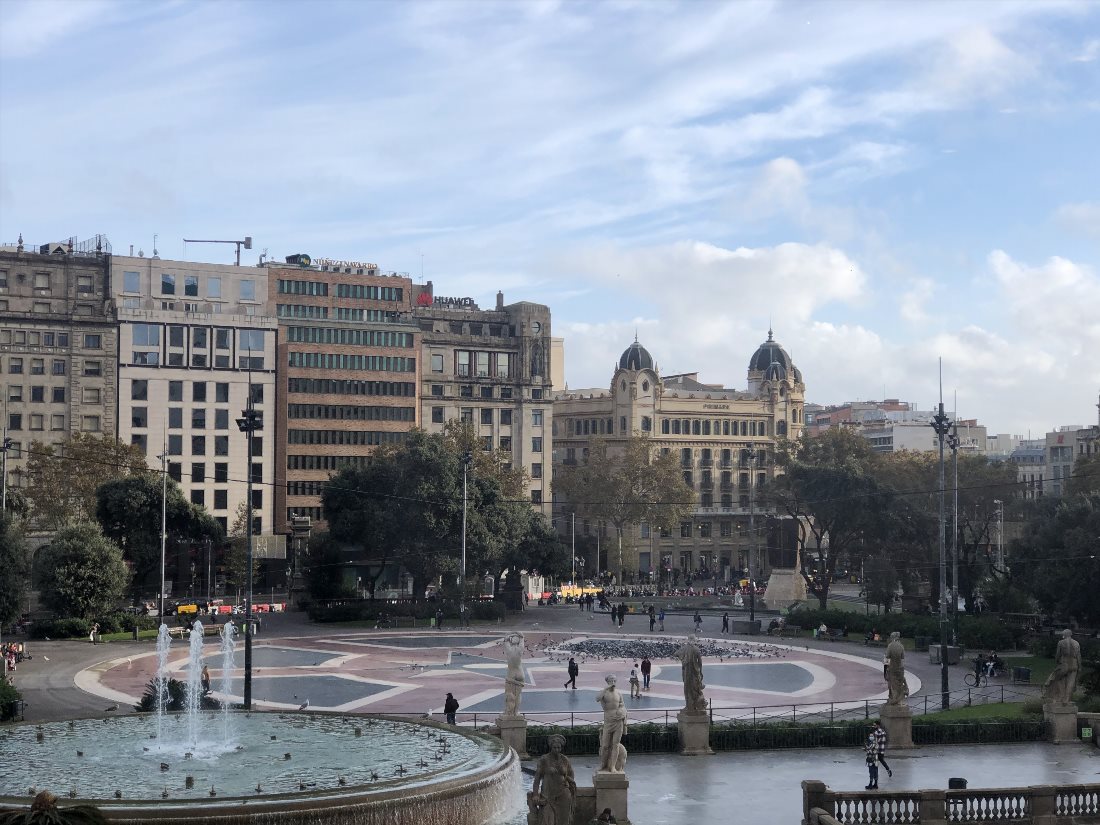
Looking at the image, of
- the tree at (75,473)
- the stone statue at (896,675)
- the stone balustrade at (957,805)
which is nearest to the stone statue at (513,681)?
the stone balustrade at (957,805)

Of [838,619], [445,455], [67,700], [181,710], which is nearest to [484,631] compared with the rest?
[445,455]

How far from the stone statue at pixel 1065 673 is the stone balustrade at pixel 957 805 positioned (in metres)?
10.0

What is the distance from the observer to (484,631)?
245 feet

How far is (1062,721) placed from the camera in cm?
3712

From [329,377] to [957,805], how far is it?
8768 cm

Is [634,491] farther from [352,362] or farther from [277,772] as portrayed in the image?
[277,772]

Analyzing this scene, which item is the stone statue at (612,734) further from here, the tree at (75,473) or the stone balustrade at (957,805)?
the tree at (75,473)

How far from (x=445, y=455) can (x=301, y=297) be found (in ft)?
122

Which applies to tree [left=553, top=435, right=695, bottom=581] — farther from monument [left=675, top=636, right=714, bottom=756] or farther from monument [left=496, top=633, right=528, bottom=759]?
monument [left=496, top=633, right=528, bottom=759]

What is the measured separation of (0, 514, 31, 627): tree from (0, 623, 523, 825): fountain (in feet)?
89.5

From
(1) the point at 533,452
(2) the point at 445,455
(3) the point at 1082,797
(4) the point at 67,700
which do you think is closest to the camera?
(3) the point at 1082,797

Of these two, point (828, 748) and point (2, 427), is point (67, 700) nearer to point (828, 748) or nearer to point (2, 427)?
point (828, 748)

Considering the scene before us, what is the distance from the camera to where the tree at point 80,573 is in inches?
2655

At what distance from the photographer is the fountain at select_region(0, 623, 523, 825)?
22.3 metres
